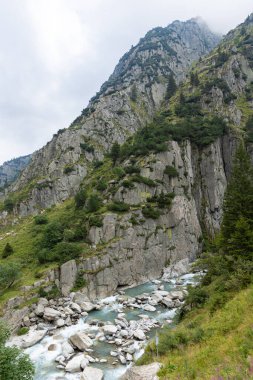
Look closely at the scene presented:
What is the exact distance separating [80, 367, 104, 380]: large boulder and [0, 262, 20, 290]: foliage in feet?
73.1

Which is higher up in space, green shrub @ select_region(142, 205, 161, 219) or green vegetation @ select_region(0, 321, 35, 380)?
green shrub @ select_region(142, 205, 161, 219)

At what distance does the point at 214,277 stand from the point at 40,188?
253 ft

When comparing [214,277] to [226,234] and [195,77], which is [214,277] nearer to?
[226,234]

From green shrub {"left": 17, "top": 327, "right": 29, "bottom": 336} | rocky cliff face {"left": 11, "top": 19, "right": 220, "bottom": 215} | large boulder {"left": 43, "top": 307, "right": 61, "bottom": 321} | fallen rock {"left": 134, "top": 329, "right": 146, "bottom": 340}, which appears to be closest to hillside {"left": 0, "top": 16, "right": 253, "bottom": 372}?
rocky cliff face {"left": 11, "top": 19, "right": 220, "bottom": 215}

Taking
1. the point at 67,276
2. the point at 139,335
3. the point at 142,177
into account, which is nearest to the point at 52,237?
the point at 67,276

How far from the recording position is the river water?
24.0m

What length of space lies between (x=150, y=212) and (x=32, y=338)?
116 feet

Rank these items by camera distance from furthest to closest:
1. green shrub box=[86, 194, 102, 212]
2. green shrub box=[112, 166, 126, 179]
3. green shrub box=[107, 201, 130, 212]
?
green shrub box=[112, 166, 126, 179] < green shrub box=[86, 194, 102, 212] < green shrub box=[107, 201, 130, 212]

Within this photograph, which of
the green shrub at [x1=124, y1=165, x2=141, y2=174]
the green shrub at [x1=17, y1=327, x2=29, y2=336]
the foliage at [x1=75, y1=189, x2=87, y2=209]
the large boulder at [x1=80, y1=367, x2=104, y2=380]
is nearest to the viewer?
the large boulder at [x1=80, y1=367, x2=104, y2=380]

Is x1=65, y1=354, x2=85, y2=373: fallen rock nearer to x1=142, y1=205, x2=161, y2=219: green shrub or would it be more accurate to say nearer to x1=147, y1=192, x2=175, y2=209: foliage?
x1=142, y1=205, x2=161, y2=219: green shrub

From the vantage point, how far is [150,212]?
5956 cm

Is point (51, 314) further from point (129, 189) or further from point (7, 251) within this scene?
point (129, 189)

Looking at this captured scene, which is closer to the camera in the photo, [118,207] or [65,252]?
[65,252]

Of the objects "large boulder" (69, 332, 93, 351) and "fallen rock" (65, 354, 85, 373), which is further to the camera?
"large boulder" (69, 332, 93, 351)
